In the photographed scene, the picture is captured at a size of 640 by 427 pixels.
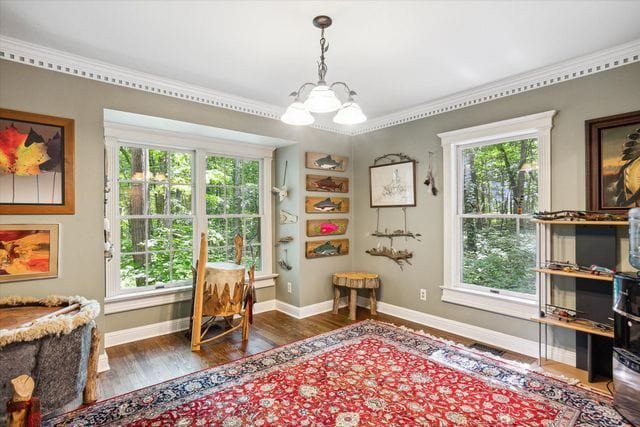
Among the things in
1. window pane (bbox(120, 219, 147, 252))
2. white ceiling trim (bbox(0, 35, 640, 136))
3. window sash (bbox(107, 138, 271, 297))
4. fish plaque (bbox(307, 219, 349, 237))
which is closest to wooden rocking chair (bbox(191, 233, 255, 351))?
window sash (bbox(107, 138, 271, 297))

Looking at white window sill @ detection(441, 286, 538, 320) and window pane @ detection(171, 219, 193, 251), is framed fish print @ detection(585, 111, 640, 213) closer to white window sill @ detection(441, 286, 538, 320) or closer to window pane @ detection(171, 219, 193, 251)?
white window sill @ detection(441, 286, 538, 320)

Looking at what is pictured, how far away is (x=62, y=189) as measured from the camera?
2615 mm

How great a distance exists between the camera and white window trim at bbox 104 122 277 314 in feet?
11.0

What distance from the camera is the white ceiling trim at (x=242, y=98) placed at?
8.19ft

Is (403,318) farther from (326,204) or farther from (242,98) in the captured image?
(242,98)

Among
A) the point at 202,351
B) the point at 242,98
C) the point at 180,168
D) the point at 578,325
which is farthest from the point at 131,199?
the point at 578,325

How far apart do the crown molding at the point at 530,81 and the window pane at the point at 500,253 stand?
1.24m

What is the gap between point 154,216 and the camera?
12.0ft

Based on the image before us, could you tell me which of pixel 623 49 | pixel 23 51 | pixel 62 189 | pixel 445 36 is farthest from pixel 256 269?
pixel 623 49

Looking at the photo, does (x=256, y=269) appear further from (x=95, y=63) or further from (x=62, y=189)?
(x=95, y=63)

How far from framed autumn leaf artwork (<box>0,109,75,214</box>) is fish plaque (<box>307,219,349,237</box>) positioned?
2.49 metres

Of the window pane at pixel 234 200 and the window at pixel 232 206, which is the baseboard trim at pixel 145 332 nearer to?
the window at pixel 232 206

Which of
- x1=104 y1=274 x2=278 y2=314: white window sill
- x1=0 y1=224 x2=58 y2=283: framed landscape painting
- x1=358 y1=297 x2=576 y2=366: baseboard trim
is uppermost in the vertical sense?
x1=0 y1=224 x2=58 y2=283: framed landscape painting

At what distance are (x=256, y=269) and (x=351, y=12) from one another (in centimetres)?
329
